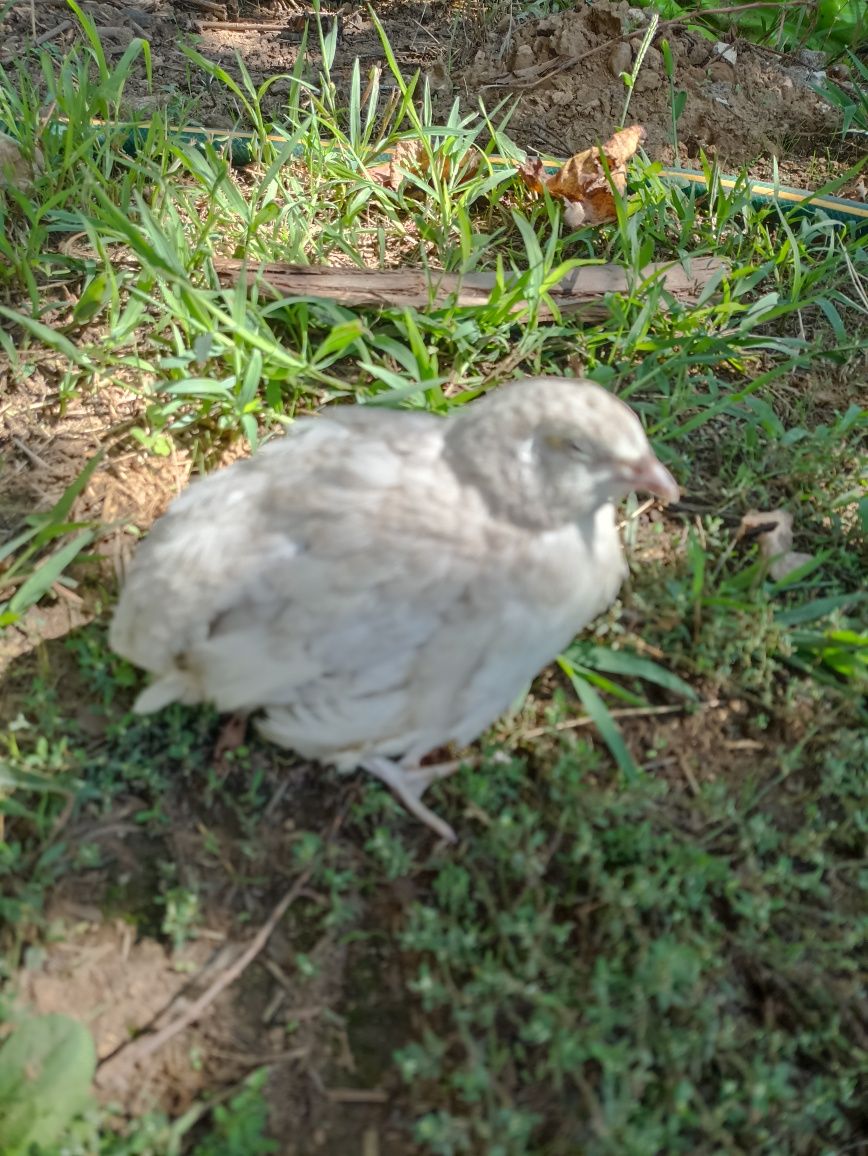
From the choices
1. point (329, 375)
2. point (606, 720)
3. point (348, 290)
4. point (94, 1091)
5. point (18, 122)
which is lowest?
point (94, 1091)

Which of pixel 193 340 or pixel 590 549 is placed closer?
pixel 590 549

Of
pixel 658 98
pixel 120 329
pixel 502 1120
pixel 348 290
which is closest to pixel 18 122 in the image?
pixel 120 329

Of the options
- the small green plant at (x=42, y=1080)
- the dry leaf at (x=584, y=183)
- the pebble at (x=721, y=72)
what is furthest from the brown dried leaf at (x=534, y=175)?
the small green plant at (x=42, y=1080)

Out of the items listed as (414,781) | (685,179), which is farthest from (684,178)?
(414,781)

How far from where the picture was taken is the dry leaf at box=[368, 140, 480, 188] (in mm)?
3754

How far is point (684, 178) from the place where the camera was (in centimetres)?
393

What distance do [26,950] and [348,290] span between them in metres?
2.26

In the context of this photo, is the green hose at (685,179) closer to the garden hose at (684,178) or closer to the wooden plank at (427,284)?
the garden hose at (684,178)

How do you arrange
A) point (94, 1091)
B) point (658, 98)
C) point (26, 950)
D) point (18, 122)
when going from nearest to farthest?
point (94, 1091), point (26, 950), point (18, 122), point (658, 98)

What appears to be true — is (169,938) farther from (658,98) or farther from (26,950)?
(658,98)

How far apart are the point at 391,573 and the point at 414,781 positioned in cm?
66

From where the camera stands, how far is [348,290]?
3.36 metres

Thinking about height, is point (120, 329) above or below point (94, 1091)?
above

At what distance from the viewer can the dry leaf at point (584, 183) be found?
3711mm
